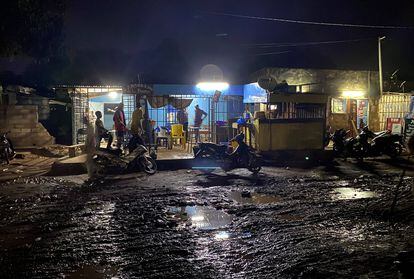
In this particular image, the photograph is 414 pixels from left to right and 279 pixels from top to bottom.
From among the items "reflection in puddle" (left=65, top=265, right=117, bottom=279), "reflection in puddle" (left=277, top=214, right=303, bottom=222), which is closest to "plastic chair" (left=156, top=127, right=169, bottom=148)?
"reflection in puddle" (left=277, top=214, right=303, bottom=222)

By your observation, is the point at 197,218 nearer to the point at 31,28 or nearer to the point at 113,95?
the point at 31,28

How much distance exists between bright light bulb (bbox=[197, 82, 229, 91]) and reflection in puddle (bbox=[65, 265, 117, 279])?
51.5 ft

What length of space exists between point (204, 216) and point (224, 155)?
6.66 metres

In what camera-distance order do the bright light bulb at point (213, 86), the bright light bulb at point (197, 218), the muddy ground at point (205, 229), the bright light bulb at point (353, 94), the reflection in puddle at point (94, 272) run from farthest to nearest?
the bright light bulb at point (353, 94) → the bright light bulb at point (213, 86) → the bright light bulb at point (197, 218) → the muddy ground at point (205, 229) → the reflection in puddle at point (94, 272)

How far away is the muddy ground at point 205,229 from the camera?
474 cm

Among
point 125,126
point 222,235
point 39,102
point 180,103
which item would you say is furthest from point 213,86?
point 222,235

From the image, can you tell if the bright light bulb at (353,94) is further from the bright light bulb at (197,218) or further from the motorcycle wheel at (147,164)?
the bright light bulb at (197,218)

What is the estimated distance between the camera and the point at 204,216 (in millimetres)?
7215

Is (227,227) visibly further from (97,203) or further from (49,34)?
(49,34)

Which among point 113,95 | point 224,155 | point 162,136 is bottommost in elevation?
point 224,155

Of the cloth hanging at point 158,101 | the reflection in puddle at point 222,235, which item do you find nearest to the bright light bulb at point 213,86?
the cloth hanging at point 158,101

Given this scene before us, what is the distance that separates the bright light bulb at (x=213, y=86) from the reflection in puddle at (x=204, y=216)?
41.5 feet

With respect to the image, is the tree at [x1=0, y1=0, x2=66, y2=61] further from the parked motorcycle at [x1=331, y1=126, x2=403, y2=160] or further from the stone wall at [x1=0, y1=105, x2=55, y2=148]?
the parked motorcycle at [x1=331, y1=126, x2=403, y2=160]

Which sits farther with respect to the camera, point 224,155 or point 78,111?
point 78,111
